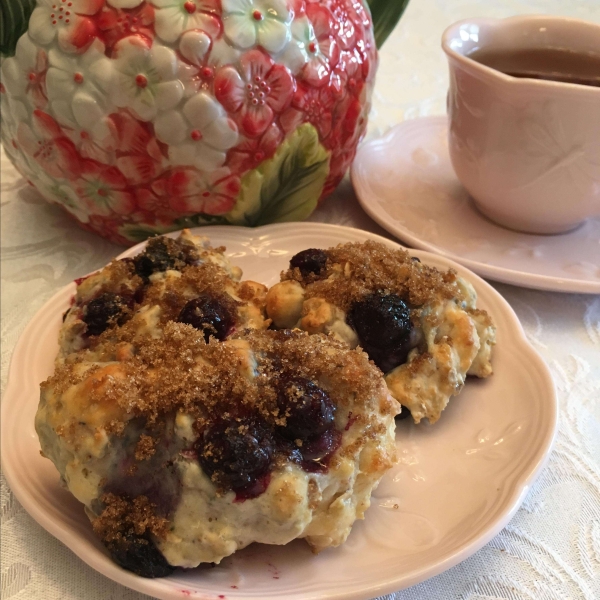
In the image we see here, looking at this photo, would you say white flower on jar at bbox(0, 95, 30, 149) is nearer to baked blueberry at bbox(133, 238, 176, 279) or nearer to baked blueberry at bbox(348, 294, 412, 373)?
baked blueberry at bbox(133, 238, 176, 279)

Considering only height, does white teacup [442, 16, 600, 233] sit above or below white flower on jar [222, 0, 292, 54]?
below

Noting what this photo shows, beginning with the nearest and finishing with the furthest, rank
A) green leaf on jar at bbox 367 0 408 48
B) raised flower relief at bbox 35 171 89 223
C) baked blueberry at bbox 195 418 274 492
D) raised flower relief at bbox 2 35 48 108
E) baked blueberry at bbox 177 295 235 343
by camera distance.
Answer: baked blueberry at bbox 195 418 274 492 < baked blueberry at bbox 177 295 235 343 < raised flower relief at bbox 2 35 48 108 < raised flower relief at bbox 35 171 89 223 < green leaf on jar at bbox 367 0 408 48

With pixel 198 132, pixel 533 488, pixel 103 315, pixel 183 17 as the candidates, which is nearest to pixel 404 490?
pixel 533 488

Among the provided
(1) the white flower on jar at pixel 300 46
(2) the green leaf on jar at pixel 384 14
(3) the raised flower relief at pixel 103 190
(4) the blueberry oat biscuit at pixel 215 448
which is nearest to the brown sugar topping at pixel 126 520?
(4) the blueberry oat biscuit at pixel 215 448

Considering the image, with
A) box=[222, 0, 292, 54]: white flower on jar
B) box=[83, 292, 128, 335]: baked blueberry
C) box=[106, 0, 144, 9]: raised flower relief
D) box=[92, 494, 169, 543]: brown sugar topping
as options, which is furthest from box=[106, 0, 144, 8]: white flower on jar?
box=[92, 494, 169, 543]: brown sugar topping

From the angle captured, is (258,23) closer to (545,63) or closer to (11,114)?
(11,114)

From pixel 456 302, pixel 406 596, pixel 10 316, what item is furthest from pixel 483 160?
pixel 10 316

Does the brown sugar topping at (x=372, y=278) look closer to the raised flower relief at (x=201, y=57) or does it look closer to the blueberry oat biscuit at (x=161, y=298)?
the blueberry oat biscuit at (x=161, y=298)
